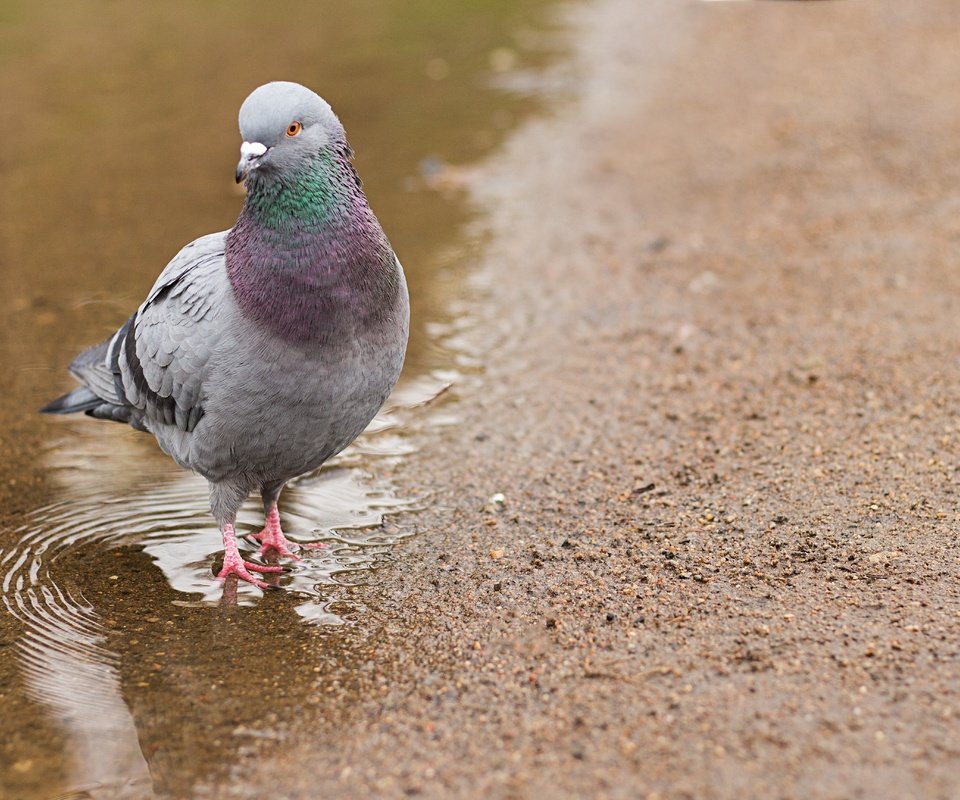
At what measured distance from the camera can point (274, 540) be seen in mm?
4664

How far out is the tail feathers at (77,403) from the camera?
4.94 m

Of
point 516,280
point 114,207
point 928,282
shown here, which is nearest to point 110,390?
point 516,280

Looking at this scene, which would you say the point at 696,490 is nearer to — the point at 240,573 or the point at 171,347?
the point at 240,573

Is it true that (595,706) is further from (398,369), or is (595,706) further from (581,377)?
(581,377)

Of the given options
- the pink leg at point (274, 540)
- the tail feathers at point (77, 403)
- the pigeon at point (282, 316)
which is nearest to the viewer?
the pigeon at point (282, 316)

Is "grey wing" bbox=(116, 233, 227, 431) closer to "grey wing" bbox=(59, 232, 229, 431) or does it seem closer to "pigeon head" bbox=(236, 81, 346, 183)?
"grey wing" bbox=(59, 232, 229, 431)

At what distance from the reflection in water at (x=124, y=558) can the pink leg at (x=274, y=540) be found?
0.06 metres

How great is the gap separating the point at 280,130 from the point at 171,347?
36.5 inches

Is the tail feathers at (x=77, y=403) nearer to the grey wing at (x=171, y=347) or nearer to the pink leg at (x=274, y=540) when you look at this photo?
the grey wing at (x=171, y=347)

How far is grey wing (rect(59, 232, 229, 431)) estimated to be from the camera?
4.08 meters

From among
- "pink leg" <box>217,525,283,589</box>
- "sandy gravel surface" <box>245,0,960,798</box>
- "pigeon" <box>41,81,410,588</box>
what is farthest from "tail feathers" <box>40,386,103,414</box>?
"sandy gravel surface" <box>245,0,960,798</box>

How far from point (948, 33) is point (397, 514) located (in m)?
8.21

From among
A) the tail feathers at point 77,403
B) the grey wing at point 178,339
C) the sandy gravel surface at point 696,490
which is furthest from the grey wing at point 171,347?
the sandy gravel surface at point 696,490

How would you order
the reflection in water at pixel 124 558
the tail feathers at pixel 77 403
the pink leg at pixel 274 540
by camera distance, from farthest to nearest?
the tail feathers at pixel 77 403 < the pink leg at pixel 274 540 < the reflection in water at pixel 124 558
